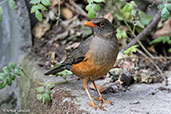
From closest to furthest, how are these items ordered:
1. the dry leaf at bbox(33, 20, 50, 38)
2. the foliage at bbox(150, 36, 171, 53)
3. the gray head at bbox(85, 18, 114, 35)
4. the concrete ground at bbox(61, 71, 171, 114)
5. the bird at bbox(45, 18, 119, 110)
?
the concrete ground at bbox(61, 71, 171, 114) < the bird at bbox(45, 18, 119, 110) < the gray head at bbox(85, 18, 114, 35) < the foliage at bbox(150, 36, 171, 53) < the dry leaf at bbox(33, 20, 50, 38)

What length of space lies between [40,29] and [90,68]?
110 inches

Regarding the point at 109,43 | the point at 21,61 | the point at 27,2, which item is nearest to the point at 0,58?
the point at 21,61

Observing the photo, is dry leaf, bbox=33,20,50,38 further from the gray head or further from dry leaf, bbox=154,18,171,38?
dry leaf, bbox=154,18,171,38

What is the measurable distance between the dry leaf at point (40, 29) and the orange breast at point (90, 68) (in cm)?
244

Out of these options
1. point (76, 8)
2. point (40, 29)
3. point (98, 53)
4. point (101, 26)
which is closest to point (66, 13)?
point (76, 8)

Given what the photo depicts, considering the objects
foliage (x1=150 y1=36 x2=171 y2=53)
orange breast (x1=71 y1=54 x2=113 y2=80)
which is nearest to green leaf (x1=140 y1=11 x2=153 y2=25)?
foliage (x1=150 y1=36 x2=171 y2=53)

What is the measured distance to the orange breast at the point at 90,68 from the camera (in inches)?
145

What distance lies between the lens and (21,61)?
563 centimetres

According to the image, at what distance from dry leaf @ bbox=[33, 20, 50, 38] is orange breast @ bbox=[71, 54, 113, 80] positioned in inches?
96.2

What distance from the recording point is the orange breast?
12.1 feet

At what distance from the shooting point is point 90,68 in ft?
12.2

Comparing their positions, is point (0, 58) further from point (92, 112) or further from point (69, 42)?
point (92, 112)

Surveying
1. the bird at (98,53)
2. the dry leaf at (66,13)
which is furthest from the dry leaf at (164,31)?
the bird at (98,53)

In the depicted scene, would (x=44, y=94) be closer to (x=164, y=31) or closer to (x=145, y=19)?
(x=145, y=19)
